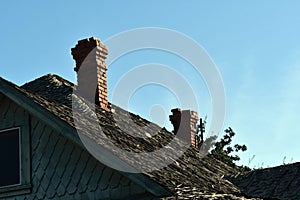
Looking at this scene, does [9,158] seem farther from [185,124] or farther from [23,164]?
[185,124]

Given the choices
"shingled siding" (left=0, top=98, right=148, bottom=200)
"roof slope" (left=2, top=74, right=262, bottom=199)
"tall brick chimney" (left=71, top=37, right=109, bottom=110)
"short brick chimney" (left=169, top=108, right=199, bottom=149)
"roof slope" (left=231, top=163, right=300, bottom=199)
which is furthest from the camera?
"short brick chimney" (left=169, top=108, right=199, bottom=149)

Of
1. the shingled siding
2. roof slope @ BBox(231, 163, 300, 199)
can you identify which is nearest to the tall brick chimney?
the shingled siding

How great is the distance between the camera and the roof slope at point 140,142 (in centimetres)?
1230

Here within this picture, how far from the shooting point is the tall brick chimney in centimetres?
1747

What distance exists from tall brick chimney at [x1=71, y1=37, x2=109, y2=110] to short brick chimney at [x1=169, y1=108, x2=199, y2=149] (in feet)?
18.5

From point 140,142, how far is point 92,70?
3483 millimetres

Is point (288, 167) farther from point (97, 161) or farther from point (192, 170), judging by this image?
point (97, 161)

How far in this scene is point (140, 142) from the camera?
14.9 metres

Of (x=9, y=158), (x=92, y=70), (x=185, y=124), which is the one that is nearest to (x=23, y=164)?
(x=9, y=158)

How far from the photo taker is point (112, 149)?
1240 centimetres

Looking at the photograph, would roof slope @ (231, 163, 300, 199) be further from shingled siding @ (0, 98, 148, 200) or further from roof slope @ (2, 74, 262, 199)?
shingled siding @ (0, 98, 148, 200)

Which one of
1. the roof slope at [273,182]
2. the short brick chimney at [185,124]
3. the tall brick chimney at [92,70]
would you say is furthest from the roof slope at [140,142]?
the short brick chimney at [185,124]

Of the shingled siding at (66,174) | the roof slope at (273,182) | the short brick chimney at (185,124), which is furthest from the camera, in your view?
the short brick chimney at (185,124)

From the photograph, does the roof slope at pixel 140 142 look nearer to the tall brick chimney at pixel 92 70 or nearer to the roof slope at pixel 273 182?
the tall brick chimney at pixel 92 70
